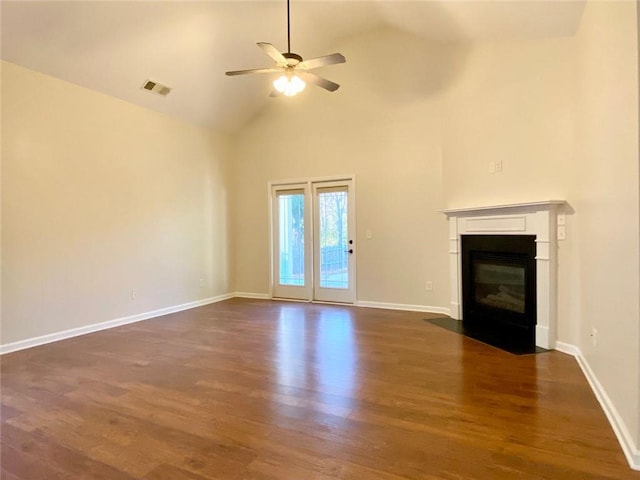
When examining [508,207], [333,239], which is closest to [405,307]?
[333,239]

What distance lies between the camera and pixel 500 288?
4.28 m

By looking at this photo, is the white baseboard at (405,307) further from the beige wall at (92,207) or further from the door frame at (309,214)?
the beige wall at (92,207)

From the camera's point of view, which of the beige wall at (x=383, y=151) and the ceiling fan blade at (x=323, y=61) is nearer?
the ceiling fan blade at (x=323, y=61)

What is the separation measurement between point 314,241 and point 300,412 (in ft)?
13.0

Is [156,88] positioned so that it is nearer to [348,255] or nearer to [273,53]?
[273,53]

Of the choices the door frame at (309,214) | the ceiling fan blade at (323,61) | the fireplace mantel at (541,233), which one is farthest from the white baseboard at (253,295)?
the ceiling fan blade at (323,61)

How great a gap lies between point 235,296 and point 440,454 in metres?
5.39

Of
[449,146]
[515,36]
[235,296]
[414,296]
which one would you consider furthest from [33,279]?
[515,36]

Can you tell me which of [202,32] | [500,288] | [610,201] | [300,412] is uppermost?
[202,32]

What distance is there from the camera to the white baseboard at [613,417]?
5.75 feet

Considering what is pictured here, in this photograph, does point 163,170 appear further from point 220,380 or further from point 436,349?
point 436,349

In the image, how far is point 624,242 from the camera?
2.03 meters

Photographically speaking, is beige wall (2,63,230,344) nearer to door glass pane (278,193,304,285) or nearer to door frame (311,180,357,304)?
door glass pane (278,193,304,285)

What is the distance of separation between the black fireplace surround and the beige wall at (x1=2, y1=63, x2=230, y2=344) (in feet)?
13.7
